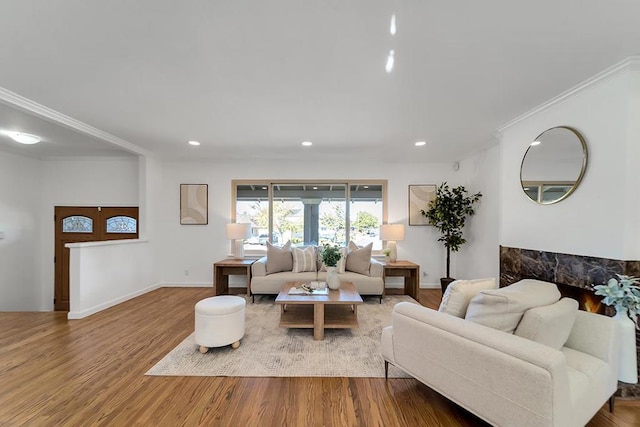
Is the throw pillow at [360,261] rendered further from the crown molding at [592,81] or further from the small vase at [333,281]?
the crown molding at [592,81]

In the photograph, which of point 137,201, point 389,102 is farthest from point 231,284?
point 389,102

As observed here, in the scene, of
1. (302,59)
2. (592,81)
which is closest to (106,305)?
(302,59)

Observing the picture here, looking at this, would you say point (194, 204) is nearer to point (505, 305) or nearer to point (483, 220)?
point (505, 305)

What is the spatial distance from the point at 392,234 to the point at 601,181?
2.85 m

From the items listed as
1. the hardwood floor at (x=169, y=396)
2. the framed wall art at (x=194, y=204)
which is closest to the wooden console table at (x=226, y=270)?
the framed wall art at (x=194, y=204)

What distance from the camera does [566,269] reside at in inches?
95.6

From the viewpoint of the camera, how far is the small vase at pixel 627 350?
1841mm

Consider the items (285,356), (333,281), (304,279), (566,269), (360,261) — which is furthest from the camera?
(360,261)

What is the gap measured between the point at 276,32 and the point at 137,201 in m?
4.81

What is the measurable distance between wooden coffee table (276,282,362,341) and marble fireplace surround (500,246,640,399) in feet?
6.20

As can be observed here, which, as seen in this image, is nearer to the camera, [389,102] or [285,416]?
[285,416]

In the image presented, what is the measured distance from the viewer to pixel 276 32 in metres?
1.64

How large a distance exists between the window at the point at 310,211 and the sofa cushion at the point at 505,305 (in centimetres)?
346

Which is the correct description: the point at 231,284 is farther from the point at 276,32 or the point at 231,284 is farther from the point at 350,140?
the point at 276,32
